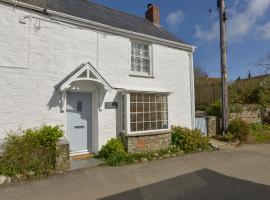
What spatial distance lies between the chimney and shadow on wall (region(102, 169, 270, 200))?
35.3ft

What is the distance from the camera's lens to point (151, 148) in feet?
31.1

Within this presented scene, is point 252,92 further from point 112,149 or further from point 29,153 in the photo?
point 29,153

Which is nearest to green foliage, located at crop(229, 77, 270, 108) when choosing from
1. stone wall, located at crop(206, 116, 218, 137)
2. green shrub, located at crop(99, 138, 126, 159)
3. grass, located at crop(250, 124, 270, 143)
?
grass, located at crop(250, 124, 270, 143)

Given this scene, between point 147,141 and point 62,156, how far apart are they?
11.6ft

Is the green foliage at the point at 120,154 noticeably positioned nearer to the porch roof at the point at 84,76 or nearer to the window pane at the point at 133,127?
the window pane at the point at 133,127

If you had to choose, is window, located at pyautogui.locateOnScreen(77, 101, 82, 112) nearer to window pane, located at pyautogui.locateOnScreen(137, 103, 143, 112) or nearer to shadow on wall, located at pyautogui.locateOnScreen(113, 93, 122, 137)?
shadow on wall, located at pyautogui.locateOnScreen(113, 93, 122, 137)

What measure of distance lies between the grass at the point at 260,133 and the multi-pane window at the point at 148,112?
5.65 meters

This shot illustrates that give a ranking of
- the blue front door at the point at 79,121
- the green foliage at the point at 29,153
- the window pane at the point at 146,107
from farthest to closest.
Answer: the window pane at the point at 146,107 → the blue front door at the point at 79,121 → the green foliage at the point at 29,153

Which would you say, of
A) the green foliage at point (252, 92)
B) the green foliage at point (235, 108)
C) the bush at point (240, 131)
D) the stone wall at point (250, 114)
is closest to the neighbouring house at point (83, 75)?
the bush at point (240, 131)

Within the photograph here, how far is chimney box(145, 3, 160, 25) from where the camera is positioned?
14586 mm

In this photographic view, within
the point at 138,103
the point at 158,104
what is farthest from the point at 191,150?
the point at 138,103

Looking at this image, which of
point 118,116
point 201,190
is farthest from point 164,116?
point 201,190

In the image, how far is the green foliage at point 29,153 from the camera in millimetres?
6535

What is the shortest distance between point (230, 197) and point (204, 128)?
315 inches
